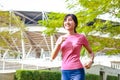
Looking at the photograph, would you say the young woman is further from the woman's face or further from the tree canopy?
the tree canopy

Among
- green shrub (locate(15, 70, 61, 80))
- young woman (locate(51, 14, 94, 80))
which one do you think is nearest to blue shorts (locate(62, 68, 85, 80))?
young woman (locate(51, 14, 94, 80))

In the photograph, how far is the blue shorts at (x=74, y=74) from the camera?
15.7 ft

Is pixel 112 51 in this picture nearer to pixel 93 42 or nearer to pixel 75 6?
pixel 93 42

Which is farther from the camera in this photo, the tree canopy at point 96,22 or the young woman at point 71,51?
the tree canopy at point 96,22

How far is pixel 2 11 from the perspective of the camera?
672 inches

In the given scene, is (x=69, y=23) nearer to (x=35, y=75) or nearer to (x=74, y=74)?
(x=74, y=74)

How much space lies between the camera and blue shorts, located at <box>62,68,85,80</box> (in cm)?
479

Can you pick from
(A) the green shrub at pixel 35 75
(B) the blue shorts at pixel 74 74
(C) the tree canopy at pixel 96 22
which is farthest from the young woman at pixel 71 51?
(A) the green shrub at pixel 35 75

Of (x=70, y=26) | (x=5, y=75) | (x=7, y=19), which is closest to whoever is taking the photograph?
(x=70, y=26)

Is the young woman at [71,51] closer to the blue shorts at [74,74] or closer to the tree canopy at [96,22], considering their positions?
the blue shorts at [74,74]

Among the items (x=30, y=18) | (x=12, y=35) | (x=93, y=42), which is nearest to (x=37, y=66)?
(x=12, y=35)

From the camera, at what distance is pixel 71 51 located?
496 centimetres

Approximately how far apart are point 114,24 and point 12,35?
16.9ft

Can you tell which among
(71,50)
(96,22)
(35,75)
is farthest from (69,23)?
(35,75)
